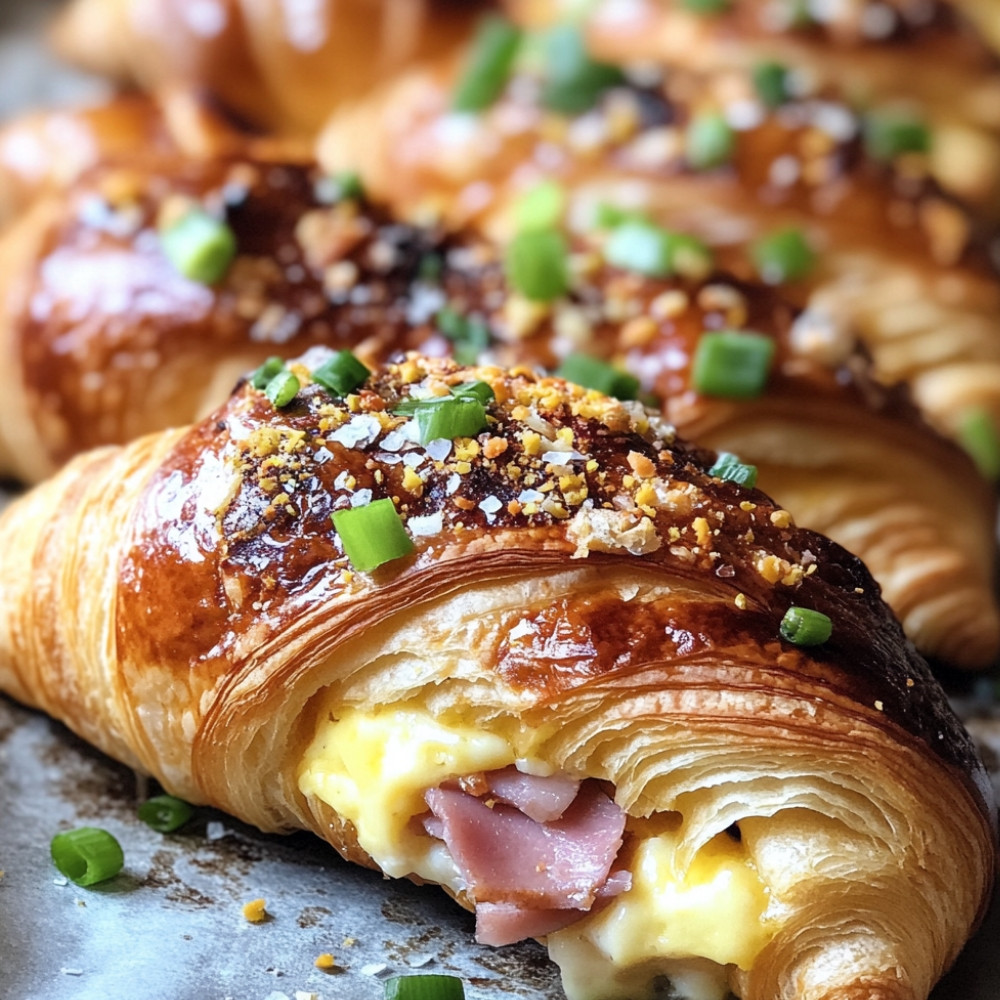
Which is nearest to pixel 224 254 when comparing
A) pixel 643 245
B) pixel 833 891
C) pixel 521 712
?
pixel 643 245

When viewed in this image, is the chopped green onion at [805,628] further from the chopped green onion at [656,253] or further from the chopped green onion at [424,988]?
the chopped green onion at [656,253]

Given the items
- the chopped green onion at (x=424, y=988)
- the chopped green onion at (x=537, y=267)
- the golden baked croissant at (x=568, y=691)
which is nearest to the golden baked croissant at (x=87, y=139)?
the chopped green onion at (x=537, y=267)

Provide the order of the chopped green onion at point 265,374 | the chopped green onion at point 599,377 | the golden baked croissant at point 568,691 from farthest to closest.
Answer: the chopped green onion at point 599,377
the chopped green onion at point 265,374
the golden baked croissant at point 568,691

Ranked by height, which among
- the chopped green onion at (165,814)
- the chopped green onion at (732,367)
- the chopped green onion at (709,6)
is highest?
the chopped green onion at (709,6)

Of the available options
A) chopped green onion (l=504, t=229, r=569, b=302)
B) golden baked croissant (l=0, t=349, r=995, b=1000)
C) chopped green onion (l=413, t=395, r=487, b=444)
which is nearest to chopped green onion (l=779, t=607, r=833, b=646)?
golden baked croissant (l=0, t=349, r=995, b=1000)

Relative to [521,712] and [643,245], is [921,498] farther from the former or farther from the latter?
[521,712]

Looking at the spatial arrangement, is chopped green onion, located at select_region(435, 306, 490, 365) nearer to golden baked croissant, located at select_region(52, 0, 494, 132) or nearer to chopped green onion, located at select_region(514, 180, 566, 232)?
chopped green onion, located at select_region(514, 180, 566, 232)

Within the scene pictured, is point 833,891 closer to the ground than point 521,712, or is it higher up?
closer to the ground

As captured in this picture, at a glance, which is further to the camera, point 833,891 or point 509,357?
point 509,357
